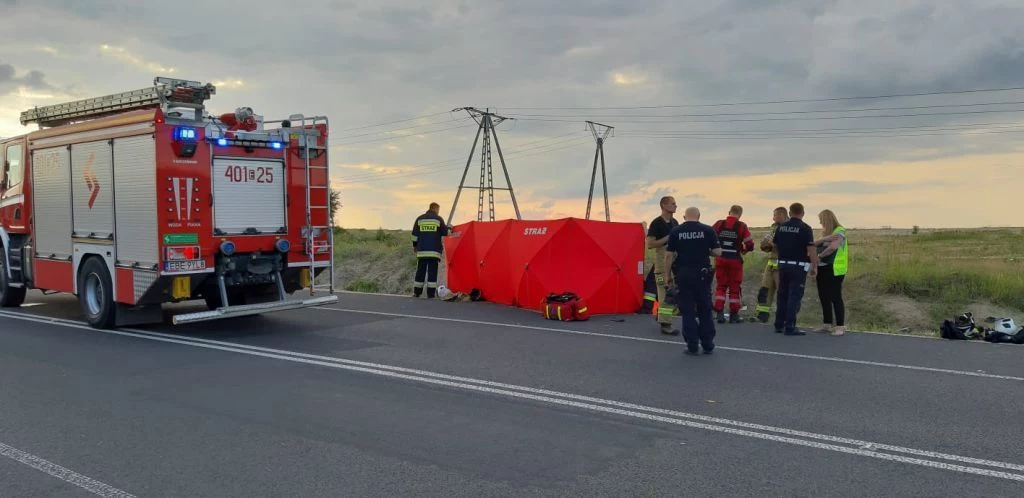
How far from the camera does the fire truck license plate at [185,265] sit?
10.2 meters

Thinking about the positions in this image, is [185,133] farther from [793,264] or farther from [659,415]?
[793,264]

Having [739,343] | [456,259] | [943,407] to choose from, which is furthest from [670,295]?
[456,259]

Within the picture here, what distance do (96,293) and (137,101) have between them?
9.57 feet

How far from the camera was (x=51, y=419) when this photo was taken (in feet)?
20.6

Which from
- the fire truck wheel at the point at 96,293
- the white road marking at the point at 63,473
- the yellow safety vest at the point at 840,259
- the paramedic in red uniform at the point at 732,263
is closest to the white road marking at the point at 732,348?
the paramedic in red uniform at the point at 732,263

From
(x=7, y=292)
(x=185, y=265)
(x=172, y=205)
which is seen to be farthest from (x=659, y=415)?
(x=7, y=292)

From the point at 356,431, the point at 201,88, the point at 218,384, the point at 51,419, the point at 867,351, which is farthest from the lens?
the point at 201,88

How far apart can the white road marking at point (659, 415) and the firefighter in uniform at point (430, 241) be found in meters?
6.76

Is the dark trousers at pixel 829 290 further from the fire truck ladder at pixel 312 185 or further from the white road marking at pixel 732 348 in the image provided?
the fire truck ladder at pixel 312 185

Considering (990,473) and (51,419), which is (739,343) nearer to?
(990,473)

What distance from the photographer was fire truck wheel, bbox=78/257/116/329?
11.1 meters

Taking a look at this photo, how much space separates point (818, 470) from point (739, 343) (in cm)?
525

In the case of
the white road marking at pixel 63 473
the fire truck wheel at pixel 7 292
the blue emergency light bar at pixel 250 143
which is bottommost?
the white road marking at pixel 63 473

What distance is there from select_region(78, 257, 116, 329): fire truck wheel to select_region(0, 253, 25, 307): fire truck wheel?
3.10m
